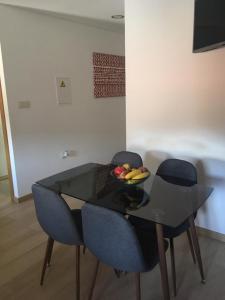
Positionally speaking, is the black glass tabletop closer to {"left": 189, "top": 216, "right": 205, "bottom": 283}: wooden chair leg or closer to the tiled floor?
{"left": 189, "top": 216, "right": 205, "bottom": 283}: wooden chair leg

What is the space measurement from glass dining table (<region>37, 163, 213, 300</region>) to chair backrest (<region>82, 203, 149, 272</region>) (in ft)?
0.60

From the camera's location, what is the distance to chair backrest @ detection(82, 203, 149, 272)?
4.51ft

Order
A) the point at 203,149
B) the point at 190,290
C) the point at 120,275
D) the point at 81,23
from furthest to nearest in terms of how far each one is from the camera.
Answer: the point at 81,23, the point at 203,149, the point at 120,275, the point at 190,290

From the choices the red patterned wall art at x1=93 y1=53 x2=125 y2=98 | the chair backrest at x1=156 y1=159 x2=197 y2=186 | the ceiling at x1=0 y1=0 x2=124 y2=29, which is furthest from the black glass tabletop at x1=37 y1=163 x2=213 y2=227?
the red patterned wall art at x1=93 y1=53 x2=125 y2=98

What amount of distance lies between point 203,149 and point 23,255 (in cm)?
190

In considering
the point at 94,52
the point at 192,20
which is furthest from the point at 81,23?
the point at 192,20

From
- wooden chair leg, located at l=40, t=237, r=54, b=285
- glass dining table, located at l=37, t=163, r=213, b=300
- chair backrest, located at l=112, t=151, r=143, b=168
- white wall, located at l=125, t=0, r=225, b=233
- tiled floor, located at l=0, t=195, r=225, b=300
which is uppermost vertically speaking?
white wall, located at l=125, t=0, r=225, b=233

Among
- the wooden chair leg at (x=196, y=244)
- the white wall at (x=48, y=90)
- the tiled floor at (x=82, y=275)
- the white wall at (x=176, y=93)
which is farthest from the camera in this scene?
the white wall at (x=48, y=90)

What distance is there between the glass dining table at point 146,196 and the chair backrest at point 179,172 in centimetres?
12

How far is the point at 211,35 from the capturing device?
202 cm

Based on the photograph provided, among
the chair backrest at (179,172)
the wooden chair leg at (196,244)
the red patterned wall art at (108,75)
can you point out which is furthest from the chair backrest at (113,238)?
the red patterned wall art at (108,75)

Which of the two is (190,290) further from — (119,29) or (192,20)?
(119,29)

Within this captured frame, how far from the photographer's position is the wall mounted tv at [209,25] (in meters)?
1.92

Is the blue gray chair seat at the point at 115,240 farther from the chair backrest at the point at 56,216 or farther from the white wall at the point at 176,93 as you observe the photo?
the white wall at the point at 176,93
